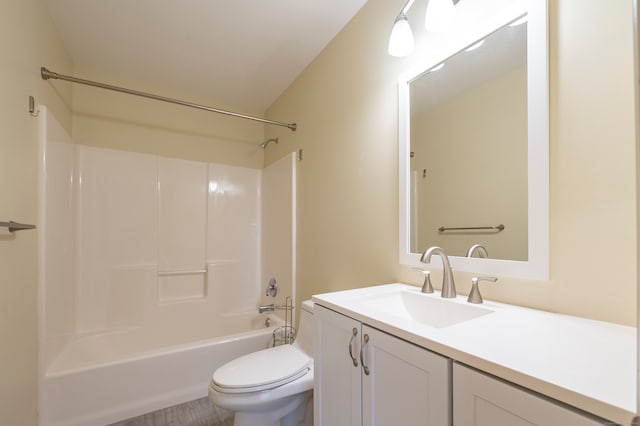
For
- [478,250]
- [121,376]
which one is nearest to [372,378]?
[478,250]

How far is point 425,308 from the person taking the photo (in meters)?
1.01

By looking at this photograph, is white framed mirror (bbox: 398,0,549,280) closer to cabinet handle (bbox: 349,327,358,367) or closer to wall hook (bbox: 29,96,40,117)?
cabinet handle (bbox: 349,327,358,367)

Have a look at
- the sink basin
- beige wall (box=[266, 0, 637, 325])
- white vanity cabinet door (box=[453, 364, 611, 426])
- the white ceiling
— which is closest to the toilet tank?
beige wall (box=[266, 0, 637, 325])

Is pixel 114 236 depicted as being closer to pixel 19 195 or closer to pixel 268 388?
pixel 19 195

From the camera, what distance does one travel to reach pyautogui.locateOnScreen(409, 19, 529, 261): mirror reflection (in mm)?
885

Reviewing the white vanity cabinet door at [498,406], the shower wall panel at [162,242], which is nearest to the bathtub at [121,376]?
the shower wall panel at [162,242]

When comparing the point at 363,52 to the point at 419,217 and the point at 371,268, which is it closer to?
the point at 419,217

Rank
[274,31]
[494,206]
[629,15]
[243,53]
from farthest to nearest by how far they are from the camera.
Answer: [243,53], [274,31], [494,206], [629,15]

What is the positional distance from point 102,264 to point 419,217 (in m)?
2.53

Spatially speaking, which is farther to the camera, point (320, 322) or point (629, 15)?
point (320, 322)

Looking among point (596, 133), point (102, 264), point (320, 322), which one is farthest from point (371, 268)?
point (102, 264)

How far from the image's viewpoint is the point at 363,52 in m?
1.54

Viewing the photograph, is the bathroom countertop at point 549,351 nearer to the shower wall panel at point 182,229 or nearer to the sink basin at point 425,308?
the sink basin at point 425,308

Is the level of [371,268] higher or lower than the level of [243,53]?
lower
